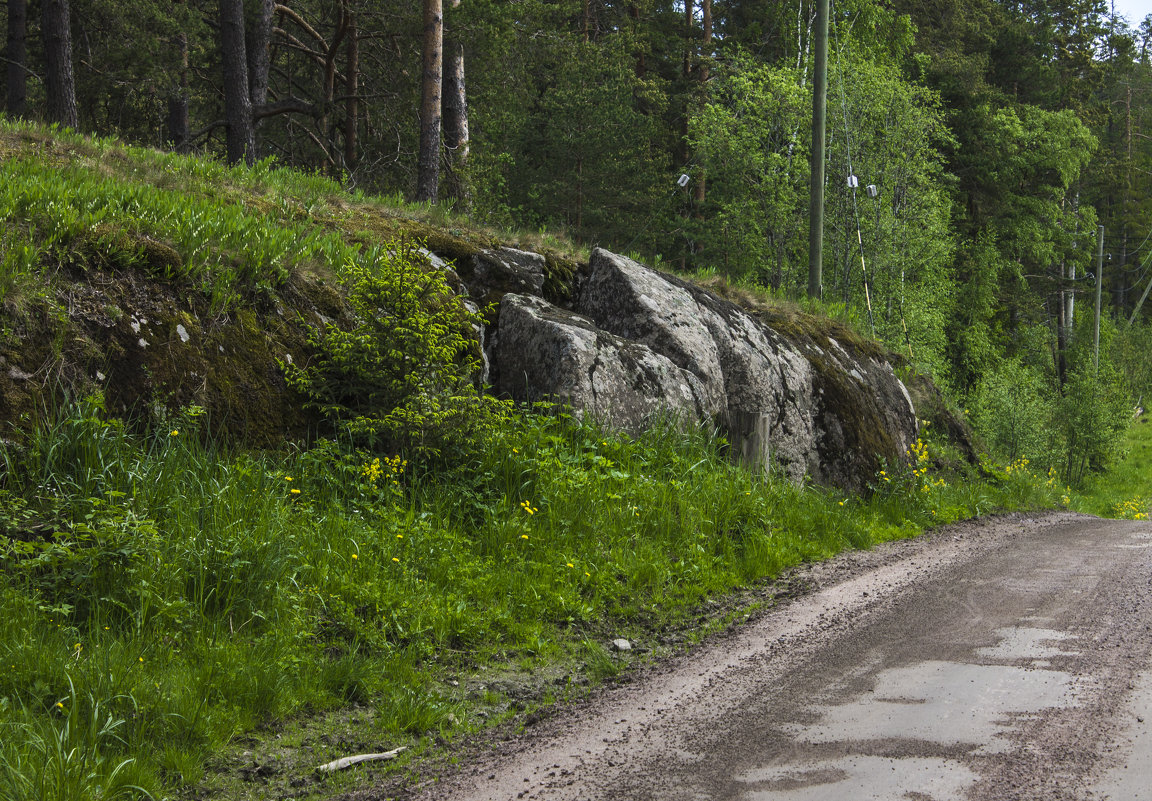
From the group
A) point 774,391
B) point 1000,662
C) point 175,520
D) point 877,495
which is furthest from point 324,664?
point 877,495

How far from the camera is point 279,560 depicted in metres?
4.96

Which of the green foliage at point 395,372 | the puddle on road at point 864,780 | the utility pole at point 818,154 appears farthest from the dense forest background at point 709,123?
the puddle on road at point 864,780

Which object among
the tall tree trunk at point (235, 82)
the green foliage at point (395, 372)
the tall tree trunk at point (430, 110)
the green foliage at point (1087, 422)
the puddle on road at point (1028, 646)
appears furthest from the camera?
the green foliage at point (1087, 422)

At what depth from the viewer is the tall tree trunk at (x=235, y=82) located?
13781 millimetres

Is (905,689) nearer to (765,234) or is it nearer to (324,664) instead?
(324,664)

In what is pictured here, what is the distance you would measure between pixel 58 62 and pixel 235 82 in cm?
408

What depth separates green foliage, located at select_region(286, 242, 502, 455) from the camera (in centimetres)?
669

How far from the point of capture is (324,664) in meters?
4.46

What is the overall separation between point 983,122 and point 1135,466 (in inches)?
687

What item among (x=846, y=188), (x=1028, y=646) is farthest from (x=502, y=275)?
(x=846, y=188)

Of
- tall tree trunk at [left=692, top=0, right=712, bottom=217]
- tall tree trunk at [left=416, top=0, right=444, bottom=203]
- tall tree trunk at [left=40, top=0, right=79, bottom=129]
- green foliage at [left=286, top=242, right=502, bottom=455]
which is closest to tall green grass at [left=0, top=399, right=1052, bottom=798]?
green foliage at [left=286, top=242, right=502, bottom=455]

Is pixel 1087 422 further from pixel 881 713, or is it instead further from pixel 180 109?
pixel 881 713

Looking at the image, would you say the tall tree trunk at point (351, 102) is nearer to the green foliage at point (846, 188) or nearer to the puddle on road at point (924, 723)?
the green foliage at point (846, 188)

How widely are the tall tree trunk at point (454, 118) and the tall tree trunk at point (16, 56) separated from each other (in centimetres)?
793
